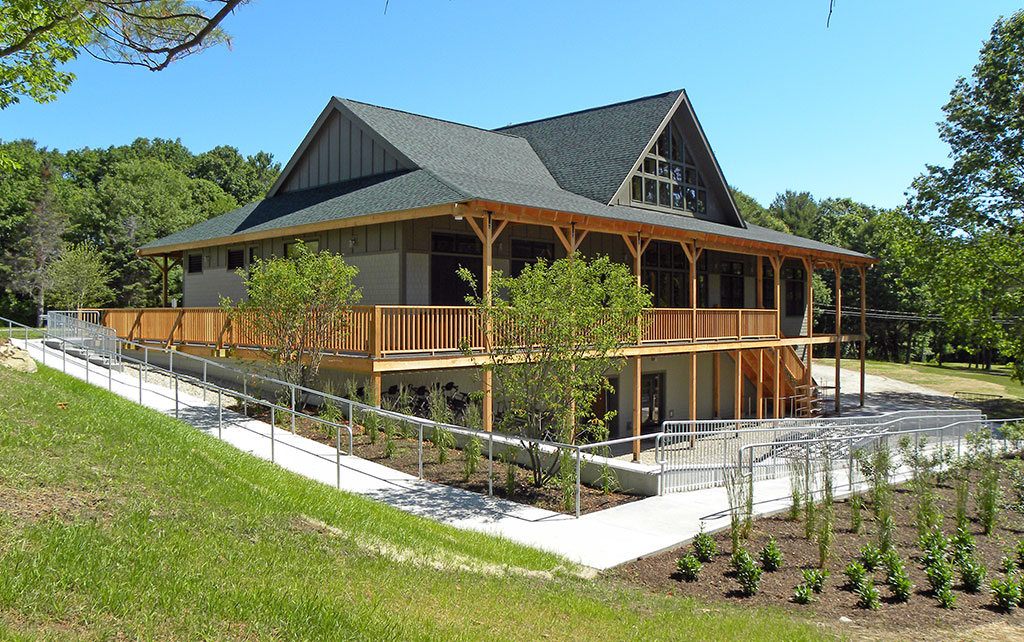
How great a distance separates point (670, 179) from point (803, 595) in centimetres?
1833

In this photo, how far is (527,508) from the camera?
10906 millimetres

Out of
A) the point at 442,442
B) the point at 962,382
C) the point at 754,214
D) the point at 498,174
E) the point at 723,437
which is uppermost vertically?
the point at 754,214

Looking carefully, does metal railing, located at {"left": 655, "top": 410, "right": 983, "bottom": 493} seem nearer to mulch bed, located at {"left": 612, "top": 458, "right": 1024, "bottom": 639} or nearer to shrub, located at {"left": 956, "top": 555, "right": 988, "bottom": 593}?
mulch bed, located at {"left": 612, "top": 458, "right": 1024, "bottom": 639}

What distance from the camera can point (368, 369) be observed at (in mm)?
13812

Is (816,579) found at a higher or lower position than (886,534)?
lower

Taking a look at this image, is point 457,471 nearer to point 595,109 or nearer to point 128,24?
point 128,24

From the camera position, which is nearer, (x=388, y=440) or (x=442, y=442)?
(x=442, y=442)

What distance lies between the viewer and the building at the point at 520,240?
598 inches

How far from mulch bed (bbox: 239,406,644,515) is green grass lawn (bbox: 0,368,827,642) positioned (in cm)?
252

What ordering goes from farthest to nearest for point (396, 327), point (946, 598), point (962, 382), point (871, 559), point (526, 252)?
1. point (962, 382)
2. point (526, 252)
3. point (396, 327)
4. point (871, 559)
5. point (946, 598)

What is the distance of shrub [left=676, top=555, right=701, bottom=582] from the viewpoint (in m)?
8.07

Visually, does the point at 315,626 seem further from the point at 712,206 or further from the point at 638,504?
→ the point at 712,206

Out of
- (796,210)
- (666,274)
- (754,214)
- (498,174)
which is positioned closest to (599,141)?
(666,274)

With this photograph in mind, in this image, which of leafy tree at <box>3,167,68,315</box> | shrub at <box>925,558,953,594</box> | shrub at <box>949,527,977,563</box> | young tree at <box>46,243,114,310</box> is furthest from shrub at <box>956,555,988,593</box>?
leafy tree at <box>3,167,68,315</box>
